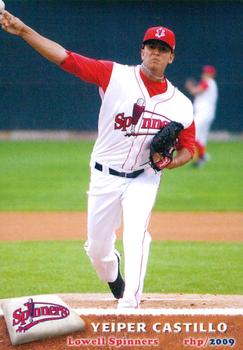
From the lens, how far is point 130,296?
6.27 m

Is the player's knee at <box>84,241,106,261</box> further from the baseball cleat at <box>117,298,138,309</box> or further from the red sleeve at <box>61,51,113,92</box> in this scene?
the red sleeve at <box>61,51,113,92</box>

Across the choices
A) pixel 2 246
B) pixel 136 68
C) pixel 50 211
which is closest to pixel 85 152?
pixel 50 211

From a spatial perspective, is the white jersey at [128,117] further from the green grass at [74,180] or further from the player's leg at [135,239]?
the green grass at [74,180]

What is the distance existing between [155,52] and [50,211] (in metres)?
7.72

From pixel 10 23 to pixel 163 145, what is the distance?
1.29 metres

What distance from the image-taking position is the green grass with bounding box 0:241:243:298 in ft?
27.9

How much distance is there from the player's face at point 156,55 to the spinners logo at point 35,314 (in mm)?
2046

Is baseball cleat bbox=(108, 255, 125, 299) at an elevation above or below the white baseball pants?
below

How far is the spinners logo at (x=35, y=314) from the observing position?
4859 mm

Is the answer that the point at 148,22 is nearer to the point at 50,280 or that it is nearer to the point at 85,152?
the point at 85,152

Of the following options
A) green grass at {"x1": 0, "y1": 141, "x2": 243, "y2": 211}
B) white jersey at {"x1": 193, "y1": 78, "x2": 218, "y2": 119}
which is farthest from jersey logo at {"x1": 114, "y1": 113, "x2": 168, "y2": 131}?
white jersey at {"x1": 193, "y1": 78, "x2": 218, "y2": 119}

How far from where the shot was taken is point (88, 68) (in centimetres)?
618

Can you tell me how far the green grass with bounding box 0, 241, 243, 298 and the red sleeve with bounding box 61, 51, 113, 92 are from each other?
8.04 feet

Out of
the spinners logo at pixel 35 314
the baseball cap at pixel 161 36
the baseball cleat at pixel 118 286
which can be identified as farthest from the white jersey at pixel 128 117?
the spinners logo at pixel 35 314
